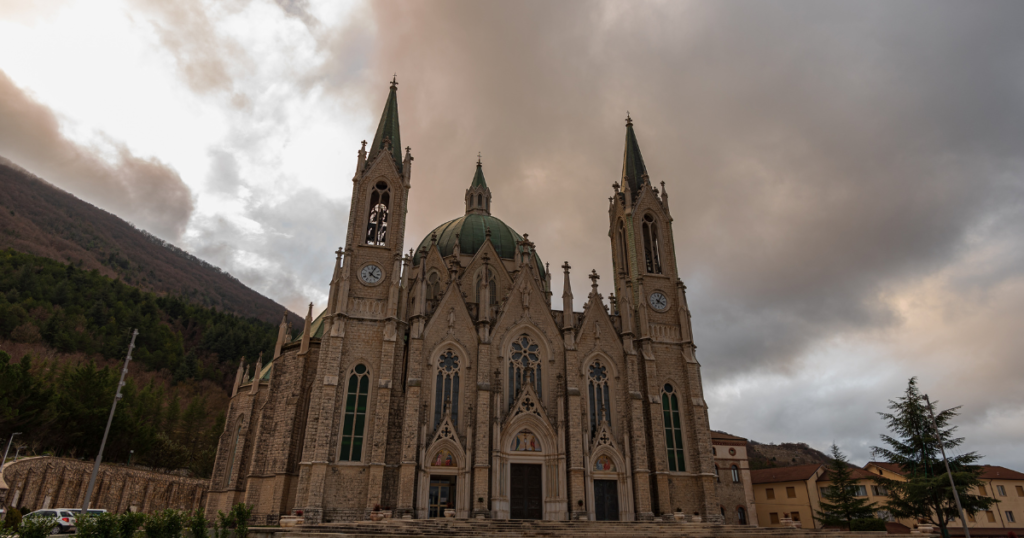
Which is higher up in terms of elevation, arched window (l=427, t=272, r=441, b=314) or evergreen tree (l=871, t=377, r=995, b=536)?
arched window (l=427, t=272, r=441, b=314)

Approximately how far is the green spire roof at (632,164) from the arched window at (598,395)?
14.5m

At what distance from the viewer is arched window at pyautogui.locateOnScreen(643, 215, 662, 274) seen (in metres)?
39.2

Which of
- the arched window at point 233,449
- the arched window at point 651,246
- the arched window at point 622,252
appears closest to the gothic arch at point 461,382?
the arched window at point 233,449

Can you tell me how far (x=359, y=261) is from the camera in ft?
111

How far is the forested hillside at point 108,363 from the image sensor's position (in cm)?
4206

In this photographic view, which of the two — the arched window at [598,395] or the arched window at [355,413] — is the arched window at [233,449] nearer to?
the arched window at [355,413]

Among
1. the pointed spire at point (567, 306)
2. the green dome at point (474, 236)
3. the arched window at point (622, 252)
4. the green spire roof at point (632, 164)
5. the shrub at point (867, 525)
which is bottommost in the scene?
the shrub at point (867, 525)

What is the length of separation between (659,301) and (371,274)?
18.5m

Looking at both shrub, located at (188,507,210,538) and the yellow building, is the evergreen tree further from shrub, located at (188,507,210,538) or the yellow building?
shrub, located at (188,507,210,538)

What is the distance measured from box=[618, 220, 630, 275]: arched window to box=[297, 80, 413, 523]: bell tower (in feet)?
50.2

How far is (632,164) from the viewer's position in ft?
143

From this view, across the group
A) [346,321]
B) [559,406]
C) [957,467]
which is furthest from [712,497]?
[346,321]

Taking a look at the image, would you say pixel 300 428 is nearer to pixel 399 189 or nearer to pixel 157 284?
pixel 399 189

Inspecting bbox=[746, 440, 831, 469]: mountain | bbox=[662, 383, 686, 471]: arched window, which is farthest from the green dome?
bbox=[746, 440, 831, 469]: mountain
